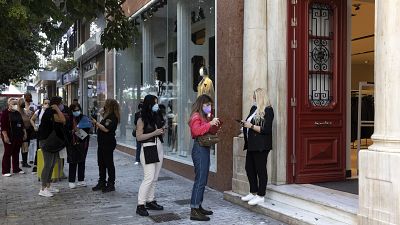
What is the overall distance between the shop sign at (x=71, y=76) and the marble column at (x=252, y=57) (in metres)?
20.0

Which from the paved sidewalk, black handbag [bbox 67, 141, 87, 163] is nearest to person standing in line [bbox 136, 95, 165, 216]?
the paved sidewalk

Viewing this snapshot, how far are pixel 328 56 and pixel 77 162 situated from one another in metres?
5.03

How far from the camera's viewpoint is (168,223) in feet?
20.2

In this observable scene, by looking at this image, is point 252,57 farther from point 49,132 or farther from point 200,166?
point 49,132

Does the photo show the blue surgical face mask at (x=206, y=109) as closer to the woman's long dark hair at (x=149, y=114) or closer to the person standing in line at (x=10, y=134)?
the woman's long dark hair at (x=149, y=114)

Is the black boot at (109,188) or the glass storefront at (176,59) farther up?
the glass storefront at (176,59)

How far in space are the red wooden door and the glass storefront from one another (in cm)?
182

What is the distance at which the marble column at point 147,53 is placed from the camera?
13086 millimetres

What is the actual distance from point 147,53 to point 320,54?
7.14 meters

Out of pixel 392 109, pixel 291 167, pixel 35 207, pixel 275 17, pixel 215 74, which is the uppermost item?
pixel 275 17

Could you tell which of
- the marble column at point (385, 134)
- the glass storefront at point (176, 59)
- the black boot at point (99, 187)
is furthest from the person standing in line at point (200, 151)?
the black boot at point (99, 187)

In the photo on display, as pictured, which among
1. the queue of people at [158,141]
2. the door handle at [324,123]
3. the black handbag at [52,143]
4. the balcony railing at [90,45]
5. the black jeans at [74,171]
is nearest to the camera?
the queue of people at [158,141]

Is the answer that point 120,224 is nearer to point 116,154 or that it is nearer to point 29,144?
point 29,144

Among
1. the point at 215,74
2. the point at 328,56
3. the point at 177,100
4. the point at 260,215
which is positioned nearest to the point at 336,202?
the point at 260,215
